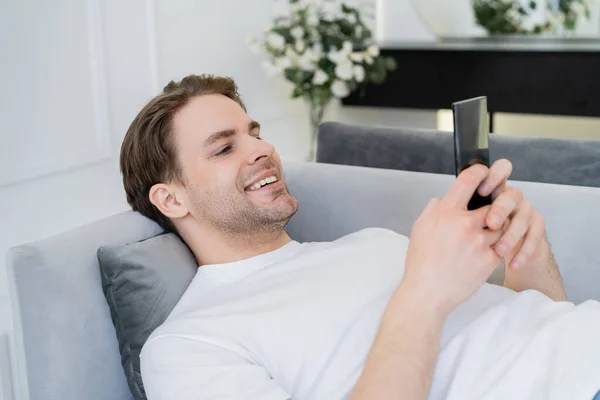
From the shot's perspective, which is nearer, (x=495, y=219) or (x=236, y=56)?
(x=495, y=219)

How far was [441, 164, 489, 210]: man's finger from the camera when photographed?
3.72ft

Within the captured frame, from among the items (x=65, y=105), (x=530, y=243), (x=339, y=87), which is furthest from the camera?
(x=339, y=87)

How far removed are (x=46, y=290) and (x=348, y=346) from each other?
1.79 ft

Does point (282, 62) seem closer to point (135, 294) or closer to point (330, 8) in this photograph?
point (330, 8)

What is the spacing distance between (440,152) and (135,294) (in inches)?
41.9

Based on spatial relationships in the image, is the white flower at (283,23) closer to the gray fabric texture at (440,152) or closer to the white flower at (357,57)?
the white flower at (357,57)

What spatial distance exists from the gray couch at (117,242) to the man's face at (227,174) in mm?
175

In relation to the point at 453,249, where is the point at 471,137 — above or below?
above


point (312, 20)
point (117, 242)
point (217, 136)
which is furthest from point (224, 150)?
point (312, 20)

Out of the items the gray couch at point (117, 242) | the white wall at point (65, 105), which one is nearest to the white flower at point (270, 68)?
the white wall at point (65, 105)

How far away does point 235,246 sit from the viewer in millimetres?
1568

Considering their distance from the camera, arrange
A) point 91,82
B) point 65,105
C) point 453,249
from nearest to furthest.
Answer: point 453,249
point 65,105
point 91,82

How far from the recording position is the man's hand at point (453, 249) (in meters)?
1.12

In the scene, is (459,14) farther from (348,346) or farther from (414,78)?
(348,346)
